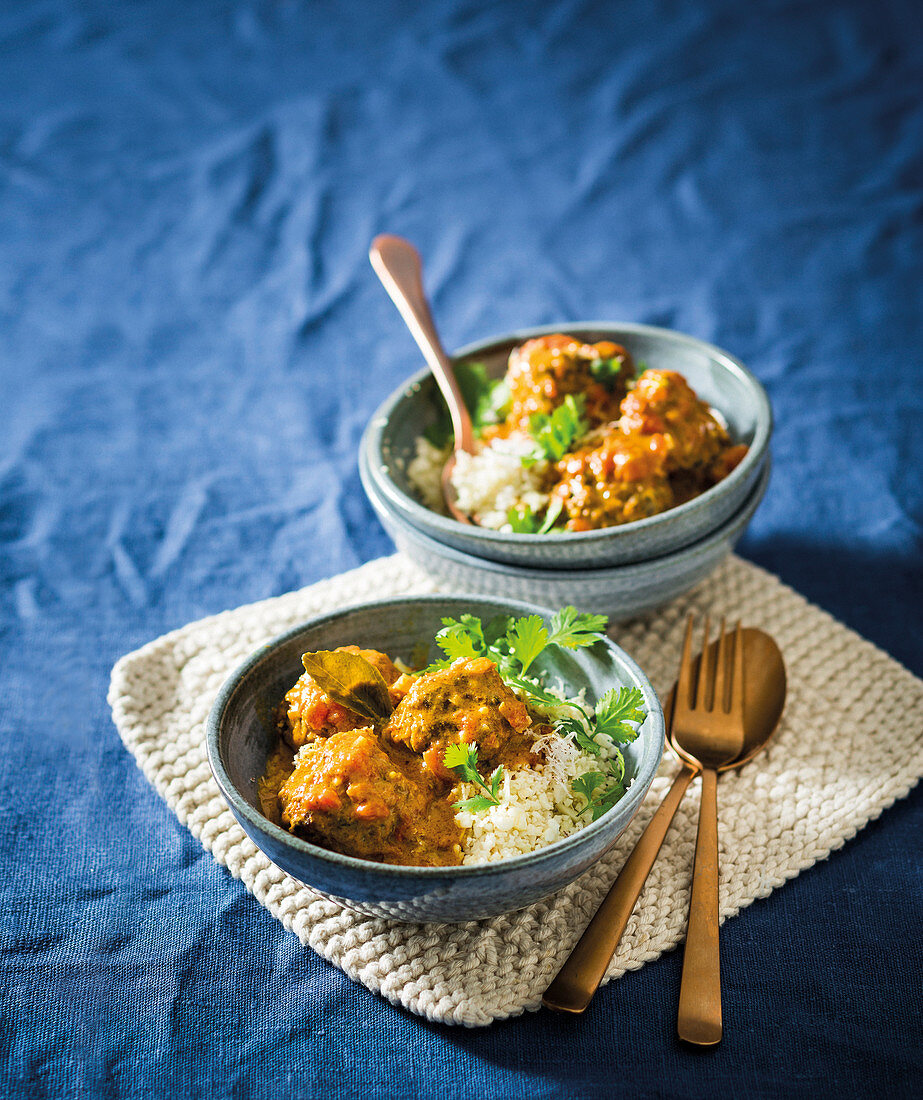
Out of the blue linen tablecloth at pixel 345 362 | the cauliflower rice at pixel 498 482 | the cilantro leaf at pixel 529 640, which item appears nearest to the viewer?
the blue linen tablecloth at pixel 345 362

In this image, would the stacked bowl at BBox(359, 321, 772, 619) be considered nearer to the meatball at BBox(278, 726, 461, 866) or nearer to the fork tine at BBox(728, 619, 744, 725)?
the fork tine at BBox(728, 619, 744, 725)

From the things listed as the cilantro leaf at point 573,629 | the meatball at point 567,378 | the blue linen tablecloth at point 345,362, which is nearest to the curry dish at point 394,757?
the cilantro leaf at point 573,629

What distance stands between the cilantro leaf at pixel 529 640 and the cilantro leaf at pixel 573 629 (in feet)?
0.05

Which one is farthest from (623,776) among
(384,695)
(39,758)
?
(39,758)

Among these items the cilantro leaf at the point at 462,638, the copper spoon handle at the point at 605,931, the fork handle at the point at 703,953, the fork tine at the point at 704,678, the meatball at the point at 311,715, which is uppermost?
the meatball at the point at 311,715

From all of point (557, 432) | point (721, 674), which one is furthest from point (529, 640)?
point (557, 432)

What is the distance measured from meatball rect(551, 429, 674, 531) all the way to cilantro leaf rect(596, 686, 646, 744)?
1.35 ft

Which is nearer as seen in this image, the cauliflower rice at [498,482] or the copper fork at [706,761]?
the copper fork at [706,761]

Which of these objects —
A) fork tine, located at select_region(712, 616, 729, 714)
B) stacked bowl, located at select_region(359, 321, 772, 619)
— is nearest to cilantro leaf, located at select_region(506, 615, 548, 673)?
stacked bowl, located at select_region(359, 321, 772, 619)

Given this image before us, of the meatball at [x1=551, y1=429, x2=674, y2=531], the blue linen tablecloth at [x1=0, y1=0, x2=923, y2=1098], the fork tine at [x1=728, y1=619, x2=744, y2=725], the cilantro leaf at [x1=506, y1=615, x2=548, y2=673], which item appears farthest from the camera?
the meatball at [x1=551, y1=429, x2=674, y2=531]

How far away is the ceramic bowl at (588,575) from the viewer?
1668 mm

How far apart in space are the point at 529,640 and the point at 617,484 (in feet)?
1.31

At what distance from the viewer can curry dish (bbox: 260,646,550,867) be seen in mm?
1205

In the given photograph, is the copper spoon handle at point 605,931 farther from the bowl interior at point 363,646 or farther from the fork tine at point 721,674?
the fork tine at point 721,674
